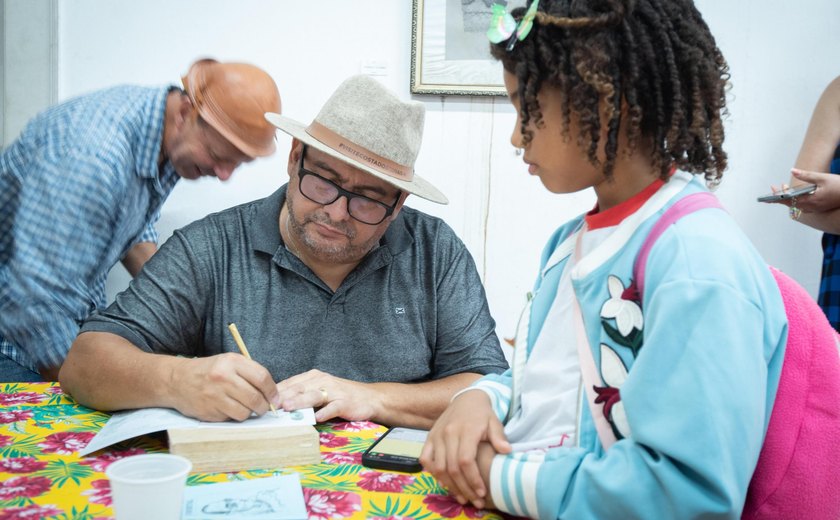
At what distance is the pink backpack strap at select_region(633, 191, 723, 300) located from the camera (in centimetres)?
80

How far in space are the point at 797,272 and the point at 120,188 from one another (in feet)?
7.52

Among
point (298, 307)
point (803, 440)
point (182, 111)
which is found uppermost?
point (182, 111)

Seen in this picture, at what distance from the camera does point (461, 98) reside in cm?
231

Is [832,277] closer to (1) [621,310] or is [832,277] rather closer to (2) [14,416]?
(1) [621,310]

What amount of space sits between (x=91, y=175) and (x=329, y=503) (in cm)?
108

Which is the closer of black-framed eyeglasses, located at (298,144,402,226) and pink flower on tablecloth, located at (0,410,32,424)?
pink flower on tablecloth, located at (0,410,32,424)

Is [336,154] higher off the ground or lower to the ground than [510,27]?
lower

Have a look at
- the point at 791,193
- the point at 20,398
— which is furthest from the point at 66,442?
the point at 791,193

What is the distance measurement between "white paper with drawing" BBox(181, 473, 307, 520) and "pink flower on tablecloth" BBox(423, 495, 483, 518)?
17 centimetres

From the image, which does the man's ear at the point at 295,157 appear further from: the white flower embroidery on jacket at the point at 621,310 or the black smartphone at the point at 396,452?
the white flower embroidery on jacket at the point at 621,310

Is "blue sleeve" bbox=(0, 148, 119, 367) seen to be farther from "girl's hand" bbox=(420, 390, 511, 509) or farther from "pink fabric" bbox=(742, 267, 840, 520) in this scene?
"pink fabric" bbox=(742, 267, 840, 520)

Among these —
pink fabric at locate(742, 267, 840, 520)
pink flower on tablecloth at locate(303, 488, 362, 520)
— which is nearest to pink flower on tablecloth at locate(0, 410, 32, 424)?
pink flower on tablecloth at locate(303, 488, 362, 520)

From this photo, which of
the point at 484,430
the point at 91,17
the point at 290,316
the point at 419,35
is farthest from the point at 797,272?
the point at 91,17

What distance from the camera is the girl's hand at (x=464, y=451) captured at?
2.79 ft
